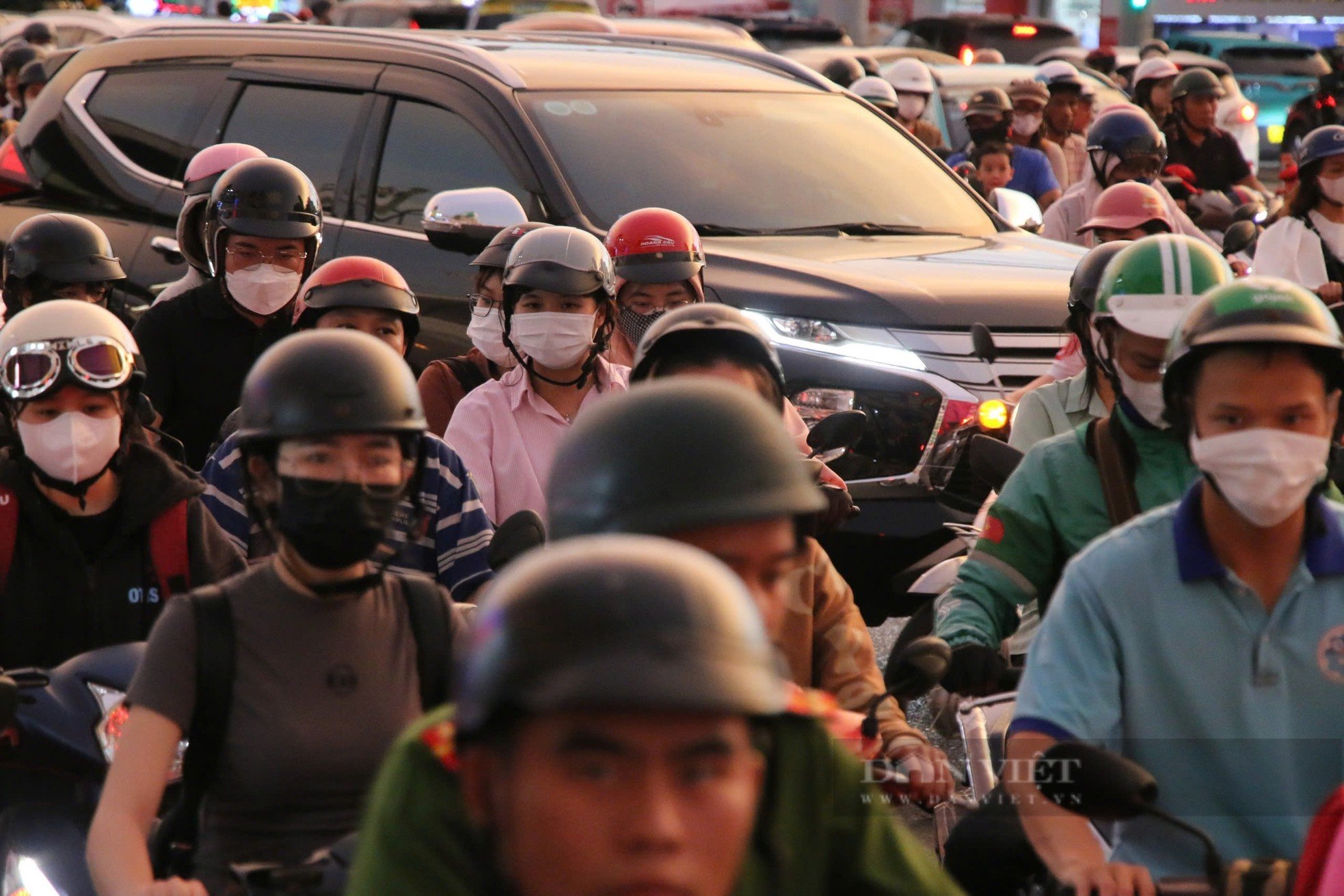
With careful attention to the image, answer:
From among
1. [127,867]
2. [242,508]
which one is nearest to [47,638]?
[242,508]

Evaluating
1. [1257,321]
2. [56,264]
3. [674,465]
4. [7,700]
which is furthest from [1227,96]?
[674,465]

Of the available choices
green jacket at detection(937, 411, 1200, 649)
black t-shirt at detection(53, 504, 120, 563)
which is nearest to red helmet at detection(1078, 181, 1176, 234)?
green jacket at detection(937, 411, 1200, 649)

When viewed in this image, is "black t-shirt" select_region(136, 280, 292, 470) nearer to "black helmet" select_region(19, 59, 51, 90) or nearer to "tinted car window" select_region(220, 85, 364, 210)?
"tinted car window" select_region(220, 85, 364, 210)

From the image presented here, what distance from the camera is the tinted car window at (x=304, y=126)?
370 inches

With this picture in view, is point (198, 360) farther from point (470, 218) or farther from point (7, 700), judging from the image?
point (7, 700)

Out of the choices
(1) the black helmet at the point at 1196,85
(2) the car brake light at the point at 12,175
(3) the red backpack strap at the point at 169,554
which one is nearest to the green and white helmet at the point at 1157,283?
(3) the red backpack strap at the point at 169,554

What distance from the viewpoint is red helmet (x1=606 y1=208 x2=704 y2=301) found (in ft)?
22.8

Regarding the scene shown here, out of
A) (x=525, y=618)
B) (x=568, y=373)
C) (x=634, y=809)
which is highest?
(x=525, y=618)

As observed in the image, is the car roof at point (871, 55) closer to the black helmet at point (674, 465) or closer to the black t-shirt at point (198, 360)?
the black t-shirt at point (198, 360)

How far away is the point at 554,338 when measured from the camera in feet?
20.3

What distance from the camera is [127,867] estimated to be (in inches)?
129

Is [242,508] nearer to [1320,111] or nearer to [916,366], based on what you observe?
[916,366]

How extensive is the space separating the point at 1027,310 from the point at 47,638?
15.5 ft

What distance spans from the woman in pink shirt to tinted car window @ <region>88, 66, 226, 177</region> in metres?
4.13
